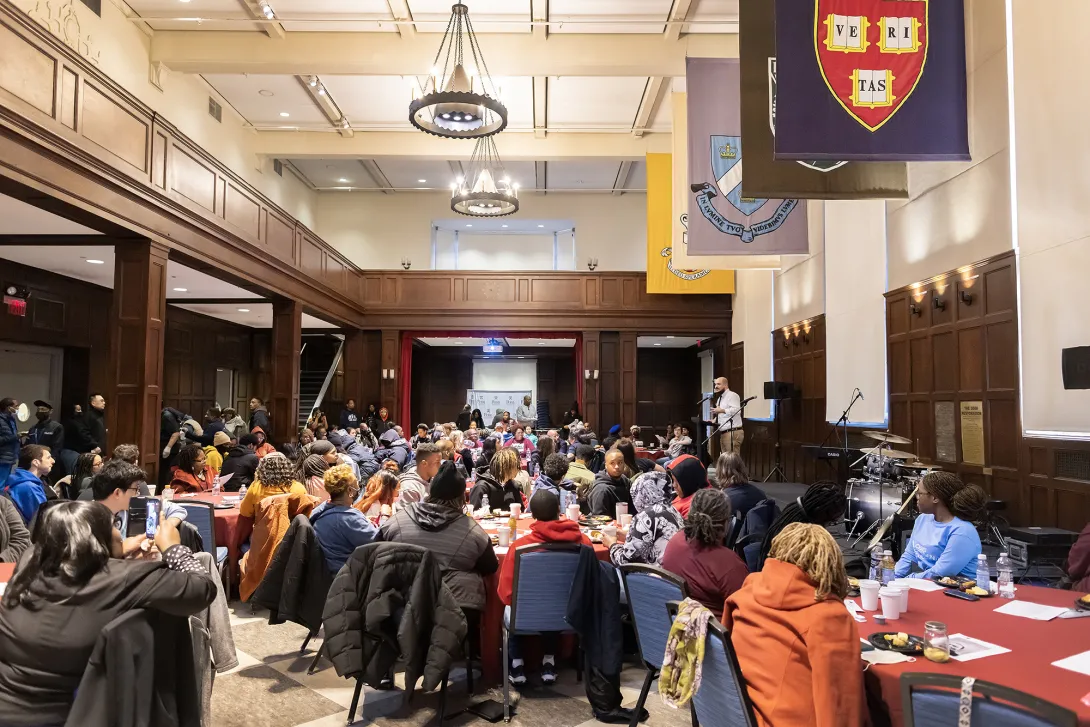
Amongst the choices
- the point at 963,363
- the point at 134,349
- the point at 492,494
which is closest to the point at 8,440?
the point at 134,349

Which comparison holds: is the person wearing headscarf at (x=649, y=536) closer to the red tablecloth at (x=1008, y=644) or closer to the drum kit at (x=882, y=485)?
the red tablecloth at (x=1008, y=644)

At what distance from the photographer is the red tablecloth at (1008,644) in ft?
6.61

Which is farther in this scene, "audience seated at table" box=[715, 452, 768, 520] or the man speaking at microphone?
the man speaking at microphone

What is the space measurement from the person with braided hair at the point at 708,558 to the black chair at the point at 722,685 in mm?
741

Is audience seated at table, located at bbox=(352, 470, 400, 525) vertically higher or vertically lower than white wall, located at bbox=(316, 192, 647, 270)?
lower

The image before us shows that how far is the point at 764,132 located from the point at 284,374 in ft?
28.1

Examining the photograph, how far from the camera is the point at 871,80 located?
15.5 feet

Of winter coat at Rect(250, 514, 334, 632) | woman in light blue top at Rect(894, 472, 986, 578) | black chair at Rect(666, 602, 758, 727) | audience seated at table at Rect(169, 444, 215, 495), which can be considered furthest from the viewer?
audience seated at table at Rect(169, 444, 215, 495)

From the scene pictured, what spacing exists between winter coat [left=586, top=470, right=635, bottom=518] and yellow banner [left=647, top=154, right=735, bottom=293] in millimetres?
6813

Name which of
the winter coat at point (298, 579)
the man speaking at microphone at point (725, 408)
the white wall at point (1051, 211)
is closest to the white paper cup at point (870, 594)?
the winter coat at point (298, 579)

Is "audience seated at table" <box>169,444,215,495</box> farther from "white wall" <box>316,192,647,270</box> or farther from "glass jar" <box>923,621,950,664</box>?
"white wall" <box>316,192,647,270</box>

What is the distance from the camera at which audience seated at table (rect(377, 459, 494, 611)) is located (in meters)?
3.52

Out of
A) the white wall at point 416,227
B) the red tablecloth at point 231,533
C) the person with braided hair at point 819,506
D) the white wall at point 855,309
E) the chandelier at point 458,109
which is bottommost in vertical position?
the red tablecloth at point 231,533

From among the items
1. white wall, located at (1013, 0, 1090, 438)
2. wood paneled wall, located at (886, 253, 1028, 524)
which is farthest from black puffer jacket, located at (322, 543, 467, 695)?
wood paneled wall, located at (886, 253, 1028, 524)
